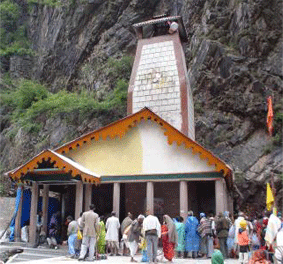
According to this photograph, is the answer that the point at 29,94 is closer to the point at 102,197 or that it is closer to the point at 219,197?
the point at 102,197

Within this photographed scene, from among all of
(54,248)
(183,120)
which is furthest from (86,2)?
(54,248)

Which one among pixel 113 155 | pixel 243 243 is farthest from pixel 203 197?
pixel 243 243

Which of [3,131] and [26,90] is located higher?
[26,90]

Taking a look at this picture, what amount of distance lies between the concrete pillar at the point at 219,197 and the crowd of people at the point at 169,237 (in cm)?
38

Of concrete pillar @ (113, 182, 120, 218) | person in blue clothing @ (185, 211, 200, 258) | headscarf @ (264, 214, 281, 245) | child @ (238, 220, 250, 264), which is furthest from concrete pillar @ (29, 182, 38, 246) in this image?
headscarf @ (264, 214, 281, 245)

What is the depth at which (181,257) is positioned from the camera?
1388 cm

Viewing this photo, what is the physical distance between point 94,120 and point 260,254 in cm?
2772

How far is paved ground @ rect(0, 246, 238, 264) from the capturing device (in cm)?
1164

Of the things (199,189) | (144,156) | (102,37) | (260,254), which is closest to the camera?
(260,254)

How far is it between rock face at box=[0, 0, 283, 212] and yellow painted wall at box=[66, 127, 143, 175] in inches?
364

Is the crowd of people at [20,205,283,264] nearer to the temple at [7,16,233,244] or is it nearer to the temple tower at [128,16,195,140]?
the temple at [7,16,233,244]

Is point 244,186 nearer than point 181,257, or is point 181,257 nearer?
point 181,257

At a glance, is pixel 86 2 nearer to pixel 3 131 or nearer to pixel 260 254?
pixel 3 131

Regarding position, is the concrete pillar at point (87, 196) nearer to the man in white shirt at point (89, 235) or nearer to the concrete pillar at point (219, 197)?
the man in white shirt at point (89, 235)
